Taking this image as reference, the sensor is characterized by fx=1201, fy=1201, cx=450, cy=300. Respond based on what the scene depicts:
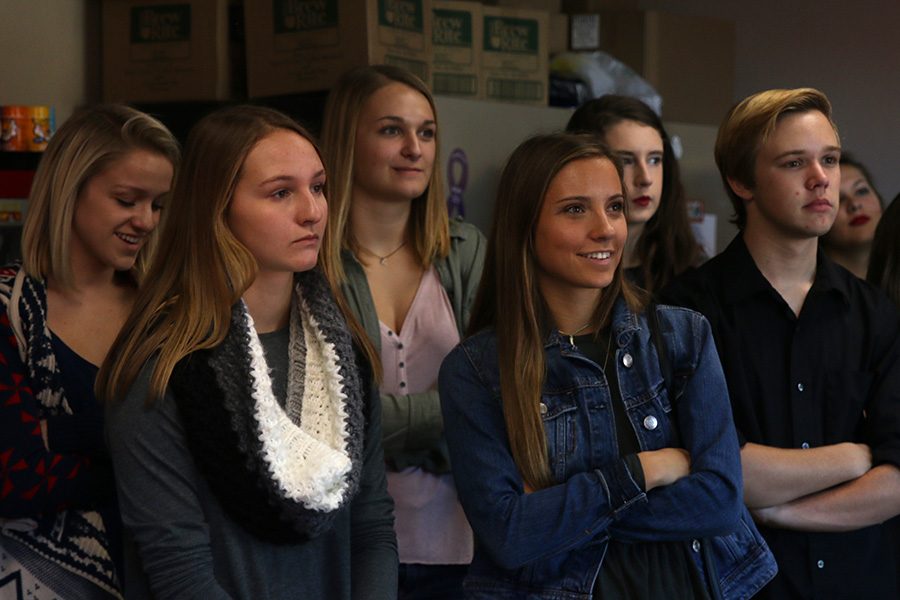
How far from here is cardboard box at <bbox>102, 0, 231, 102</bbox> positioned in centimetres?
355

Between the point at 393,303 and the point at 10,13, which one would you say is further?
the point at 10,13

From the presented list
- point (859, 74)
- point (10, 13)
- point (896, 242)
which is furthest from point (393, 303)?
point (859, 74)

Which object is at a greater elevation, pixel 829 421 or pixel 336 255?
pixel 336 255

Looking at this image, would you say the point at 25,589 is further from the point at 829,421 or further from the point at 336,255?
the point at 829,421

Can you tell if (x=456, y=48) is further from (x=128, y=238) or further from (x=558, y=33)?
(x=128, y=238)

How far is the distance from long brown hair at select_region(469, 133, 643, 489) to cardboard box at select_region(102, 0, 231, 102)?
1719 mm

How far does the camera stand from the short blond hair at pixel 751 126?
7.76 ft

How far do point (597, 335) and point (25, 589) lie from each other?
103cm

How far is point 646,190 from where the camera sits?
2.88 metres

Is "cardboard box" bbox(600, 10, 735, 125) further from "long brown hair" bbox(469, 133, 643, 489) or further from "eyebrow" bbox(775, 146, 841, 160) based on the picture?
"long brown hair" bbox(469, 133, 643, 489)

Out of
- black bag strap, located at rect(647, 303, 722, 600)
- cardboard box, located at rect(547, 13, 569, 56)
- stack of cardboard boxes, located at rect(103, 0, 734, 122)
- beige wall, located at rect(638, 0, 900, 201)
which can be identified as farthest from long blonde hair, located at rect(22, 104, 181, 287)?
beige wall, located at rect(638, 0, 900, 201)

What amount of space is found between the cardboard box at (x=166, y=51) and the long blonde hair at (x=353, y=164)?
936 mm

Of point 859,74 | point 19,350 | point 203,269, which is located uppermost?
point 859,74

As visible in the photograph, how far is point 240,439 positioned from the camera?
5.77ft
